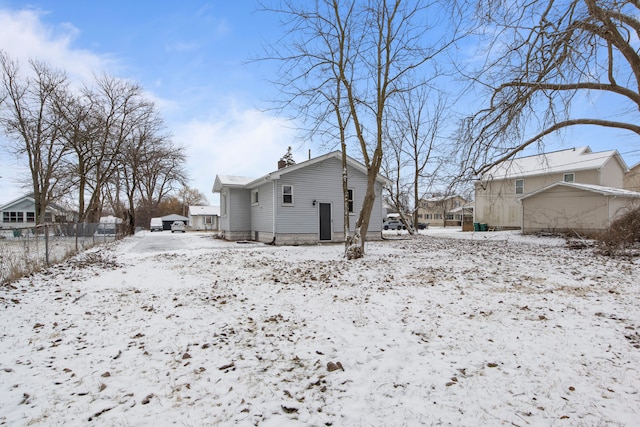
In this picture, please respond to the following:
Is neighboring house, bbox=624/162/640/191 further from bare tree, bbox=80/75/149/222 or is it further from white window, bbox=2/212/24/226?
white window, bbox=2/212/24/226

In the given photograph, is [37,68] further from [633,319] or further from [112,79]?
[633,319]

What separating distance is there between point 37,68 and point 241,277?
2262 centimetres

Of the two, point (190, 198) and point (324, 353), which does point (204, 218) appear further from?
point (324, 353)

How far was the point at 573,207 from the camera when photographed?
1920 cm

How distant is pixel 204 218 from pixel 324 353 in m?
49.3

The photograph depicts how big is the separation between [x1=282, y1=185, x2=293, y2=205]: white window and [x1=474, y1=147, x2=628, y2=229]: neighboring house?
1281 centimetres

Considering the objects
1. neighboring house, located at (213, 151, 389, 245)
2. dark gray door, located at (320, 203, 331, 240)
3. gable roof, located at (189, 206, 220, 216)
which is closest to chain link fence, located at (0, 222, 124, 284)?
neighboring house, located at (213, 151, 389, 245)

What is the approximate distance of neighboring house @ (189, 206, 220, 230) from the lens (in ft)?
158

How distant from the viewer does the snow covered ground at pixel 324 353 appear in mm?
2453

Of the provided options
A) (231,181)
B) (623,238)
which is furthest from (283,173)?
(623,238)

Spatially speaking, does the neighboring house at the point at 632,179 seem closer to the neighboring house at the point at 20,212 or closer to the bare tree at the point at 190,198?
the neighboring house at the point at 20,212

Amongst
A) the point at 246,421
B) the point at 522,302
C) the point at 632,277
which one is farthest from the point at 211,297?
the point at 632,277

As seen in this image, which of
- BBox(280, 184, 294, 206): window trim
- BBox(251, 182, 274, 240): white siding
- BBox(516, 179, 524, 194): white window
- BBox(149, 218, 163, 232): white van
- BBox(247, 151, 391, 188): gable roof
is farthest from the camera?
BBox(149, 218, 163, 232): white van

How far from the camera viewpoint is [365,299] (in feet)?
17.7
